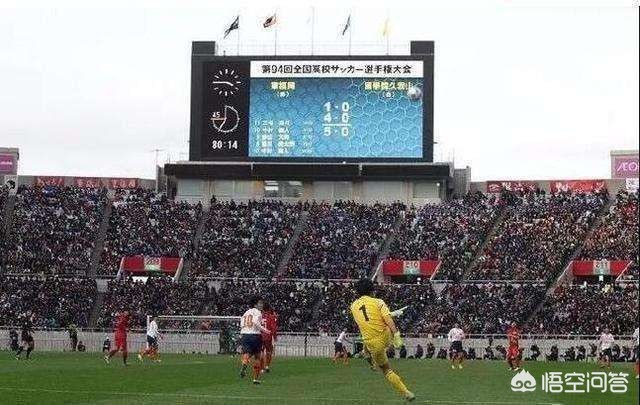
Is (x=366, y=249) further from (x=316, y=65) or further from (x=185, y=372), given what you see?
(x=185, y=372)

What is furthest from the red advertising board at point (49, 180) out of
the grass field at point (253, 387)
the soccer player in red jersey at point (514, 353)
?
the soccer player in red jersey at point (514, 353)

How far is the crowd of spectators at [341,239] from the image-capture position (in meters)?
73.2

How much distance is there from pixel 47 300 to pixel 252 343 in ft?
138

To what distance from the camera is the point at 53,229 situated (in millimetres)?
77875

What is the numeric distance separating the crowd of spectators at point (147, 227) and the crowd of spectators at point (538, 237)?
20591mm

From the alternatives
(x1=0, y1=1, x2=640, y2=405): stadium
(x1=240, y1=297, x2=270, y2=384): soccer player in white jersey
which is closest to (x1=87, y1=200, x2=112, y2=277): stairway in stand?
(x1=0, y1=1, x2=640, y2=405): stadium

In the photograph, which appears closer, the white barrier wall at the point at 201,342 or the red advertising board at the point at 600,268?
the white barrier wall at the point at 201,342

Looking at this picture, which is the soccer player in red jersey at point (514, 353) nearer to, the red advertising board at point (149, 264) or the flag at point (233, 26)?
the red advertising board at point (149, 264)

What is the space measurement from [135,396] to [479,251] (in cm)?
5212

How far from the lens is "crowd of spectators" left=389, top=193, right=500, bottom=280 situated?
7250cm

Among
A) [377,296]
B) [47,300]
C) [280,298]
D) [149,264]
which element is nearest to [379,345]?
[377,296]

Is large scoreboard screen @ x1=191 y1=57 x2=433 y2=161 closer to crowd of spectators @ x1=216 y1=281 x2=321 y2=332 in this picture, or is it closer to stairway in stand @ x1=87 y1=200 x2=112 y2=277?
stairway in stand @ x1=87 y1=200 x2=112 y2=277

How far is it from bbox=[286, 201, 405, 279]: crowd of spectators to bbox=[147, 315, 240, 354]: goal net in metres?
10.5

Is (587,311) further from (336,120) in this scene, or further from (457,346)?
(336,120)
